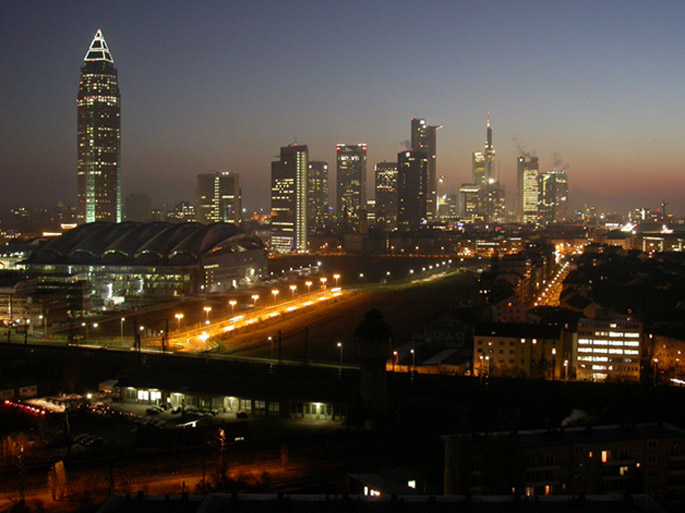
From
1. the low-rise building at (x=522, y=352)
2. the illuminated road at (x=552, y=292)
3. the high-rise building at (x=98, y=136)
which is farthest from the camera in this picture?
the high-rise building at (x=98, y=136)

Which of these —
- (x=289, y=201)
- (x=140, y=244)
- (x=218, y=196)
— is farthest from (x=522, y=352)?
(x=218, y=196)

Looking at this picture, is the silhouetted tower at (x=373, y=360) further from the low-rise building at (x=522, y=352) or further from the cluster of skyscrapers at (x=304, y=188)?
the cluster of skyscrapers at (x=304, y=188)

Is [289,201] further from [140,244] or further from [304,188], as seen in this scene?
[140,244]

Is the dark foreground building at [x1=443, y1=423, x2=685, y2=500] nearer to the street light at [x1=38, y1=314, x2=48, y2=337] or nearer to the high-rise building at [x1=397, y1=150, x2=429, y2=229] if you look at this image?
the street light at [x1=38, y1=314, x2=48, y2=337]

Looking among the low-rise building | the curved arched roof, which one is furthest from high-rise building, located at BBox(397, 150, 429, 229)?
the low-rise building

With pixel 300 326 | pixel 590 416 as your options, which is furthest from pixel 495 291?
pixel 590 416

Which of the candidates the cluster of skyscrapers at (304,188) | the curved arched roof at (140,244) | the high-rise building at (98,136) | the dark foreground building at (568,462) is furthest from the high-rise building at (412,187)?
the dark foreground building at (568,462)
